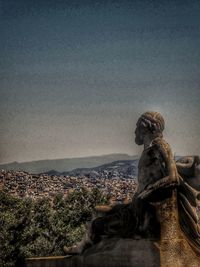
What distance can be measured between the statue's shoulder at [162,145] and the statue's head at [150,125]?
341 mm

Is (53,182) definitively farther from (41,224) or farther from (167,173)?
(167,173)

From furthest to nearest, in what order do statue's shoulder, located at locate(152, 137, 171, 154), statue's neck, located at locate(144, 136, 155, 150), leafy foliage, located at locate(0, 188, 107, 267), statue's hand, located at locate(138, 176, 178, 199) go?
1. leafy foliage, located at locate(0, 188, 107, 267)
2. statue's neck, located at locate(144, 136, 155, 150)
3. statue's shoulder, located at locate(152, 137, 171, 154)
4. statue's hand, located at locate(138, 176, 178, 199)

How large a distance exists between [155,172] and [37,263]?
289cm

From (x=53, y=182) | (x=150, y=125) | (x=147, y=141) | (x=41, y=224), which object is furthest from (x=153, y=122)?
(x=53, y=182)

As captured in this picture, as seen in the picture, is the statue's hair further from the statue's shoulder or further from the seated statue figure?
the statue's shoulder

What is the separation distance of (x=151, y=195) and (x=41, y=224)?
115ft

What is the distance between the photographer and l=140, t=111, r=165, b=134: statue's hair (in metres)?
12.5

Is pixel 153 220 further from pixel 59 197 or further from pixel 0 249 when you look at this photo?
pixel 59 197

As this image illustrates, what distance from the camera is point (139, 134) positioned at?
41.7 ft

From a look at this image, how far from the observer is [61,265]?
493 inches

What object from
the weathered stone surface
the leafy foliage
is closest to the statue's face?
the weathered stone surface

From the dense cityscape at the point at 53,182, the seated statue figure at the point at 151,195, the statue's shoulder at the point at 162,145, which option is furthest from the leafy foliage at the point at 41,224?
the dense cityscape at the point at 53,182

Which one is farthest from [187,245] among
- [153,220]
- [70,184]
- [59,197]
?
[70,184]

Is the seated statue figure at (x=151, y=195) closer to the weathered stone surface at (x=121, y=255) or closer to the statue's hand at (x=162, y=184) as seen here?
the statue's hand at (x=162, y=184)
